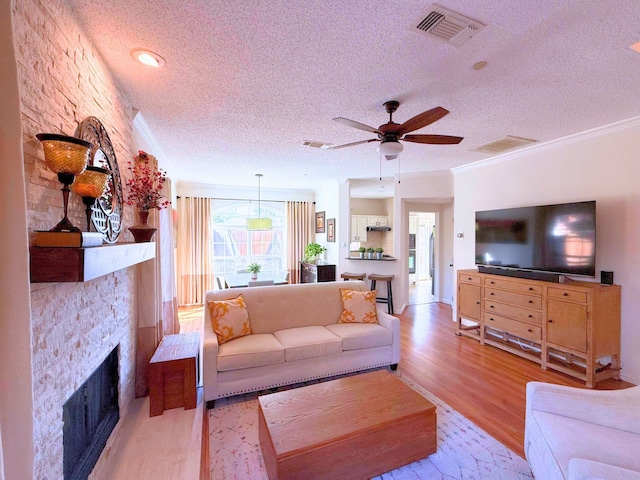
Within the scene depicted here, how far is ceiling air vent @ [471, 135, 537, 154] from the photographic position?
340 cm

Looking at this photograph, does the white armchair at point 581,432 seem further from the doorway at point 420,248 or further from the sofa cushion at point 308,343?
the doorway at point 420,248

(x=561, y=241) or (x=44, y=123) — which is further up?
(x=44, y=123)

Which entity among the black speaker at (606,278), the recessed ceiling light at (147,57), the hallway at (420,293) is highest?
the recessed ceiling light at (147,57)

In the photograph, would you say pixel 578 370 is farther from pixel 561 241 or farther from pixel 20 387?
pixel 20 387

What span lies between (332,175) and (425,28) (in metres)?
4.01

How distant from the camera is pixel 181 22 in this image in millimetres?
1552

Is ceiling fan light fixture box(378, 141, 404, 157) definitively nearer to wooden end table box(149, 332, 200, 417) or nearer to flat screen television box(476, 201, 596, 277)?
flat screen television box(476, 201, 596, 277)

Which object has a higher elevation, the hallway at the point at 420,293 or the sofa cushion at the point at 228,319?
the sofa cushion at the point at 228,319

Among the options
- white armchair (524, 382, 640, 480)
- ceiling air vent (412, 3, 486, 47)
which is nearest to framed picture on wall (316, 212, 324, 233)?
ceiling air vent (412, 3, 486, 47)

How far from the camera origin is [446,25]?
1.56m

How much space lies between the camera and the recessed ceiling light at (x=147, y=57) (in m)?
1.80

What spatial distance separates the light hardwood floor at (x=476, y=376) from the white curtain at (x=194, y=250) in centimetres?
189

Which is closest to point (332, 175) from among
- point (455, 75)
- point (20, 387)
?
point (455, 75)

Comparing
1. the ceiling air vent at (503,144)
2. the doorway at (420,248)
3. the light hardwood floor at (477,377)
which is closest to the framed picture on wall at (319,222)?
the doorway at (420,248)
